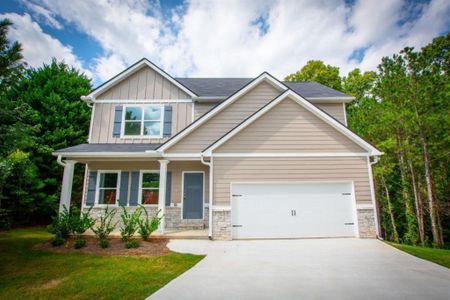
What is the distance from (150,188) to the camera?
10703 mm

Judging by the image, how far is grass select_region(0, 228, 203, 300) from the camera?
12.9 feet

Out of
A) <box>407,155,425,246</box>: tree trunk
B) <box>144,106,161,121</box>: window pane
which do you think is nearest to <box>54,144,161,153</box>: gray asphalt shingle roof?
<box>144,106,161,121</box>: window pane

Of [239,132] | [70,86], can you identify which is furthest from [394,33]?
[70,86]

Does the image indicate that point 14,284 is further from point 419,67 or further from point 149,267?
point 419,67

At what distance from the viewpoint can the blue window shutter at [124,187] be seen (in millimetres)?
10610

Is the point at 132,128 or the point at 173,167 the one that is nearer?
the point at 173,167

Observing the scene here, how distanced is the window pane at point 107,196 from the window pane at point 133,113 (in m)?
3.68

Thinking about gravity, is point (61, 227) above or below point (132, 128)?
below

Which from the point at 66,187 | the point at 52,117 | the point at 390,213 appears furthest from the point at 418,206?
the point at 52,117

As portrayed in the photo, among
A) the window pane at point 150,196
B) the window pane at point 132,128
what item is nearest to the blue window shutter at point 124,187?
the window pane at point 150,196

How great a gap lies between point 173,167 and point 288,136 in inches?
212

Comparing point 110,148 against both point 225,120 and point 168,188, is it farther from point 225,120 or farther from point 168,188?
point 225,120

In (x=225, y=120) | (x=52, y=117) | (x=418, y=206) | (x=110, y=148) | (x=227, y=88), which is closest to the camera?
(x=110, y=148)

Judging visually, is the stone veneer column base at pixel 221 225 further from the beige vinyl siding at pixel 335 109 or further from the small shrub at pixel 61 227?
the beige vinyl siding at pixel 335 109
